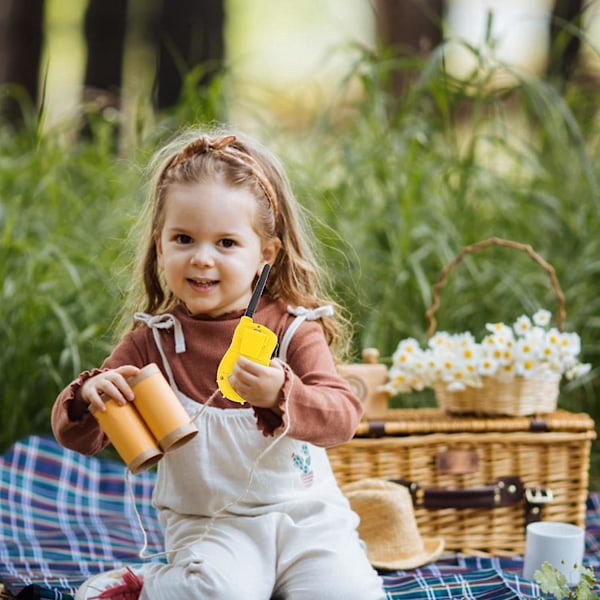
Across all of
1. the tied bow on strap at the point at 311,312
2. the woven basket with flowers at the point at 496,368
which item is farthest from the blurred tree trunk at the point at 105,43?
the tied bow on strap at the point at 311,312

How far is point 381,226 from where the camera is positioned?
145 inches

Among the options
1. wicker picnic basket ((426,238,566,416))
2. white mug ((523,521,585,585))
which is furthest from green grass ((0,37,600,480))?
white mug ((523,521,585,585))

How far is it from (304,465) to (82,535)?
97 cm

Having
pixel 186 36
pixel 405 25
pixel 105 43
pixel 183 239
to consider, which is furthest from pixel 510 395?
pixel 105 43

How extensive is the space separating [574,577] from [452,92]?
6.29 feet

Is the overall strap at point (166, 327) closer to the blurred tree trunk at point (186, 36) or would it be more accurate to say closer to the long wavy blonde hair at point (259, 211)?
the long wavy blonde hair at point (259, 211)

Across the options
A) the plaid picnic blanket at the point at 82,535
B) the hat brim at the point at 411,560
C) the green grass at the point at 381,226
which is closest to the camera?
the plaid picnic blanket at the point at 82,535

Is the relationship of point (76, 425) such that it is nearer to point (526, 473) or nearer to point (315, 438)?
point (315, 438)

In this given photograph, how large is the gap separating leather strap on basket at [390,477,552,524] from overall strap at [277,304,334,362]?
715 millimetres

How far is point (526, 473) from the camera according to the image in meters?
2.82

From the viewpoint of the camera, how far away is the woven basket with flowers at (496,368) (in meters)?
2.73

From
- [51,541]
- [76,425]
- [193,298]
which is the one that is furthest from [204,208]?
[51,541]

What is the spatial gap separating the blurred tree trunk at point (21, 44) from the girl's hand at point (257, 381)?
19.3ft

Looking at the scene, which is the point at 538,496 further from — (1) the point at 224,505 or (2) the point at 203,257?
(2) the point at 203,257
